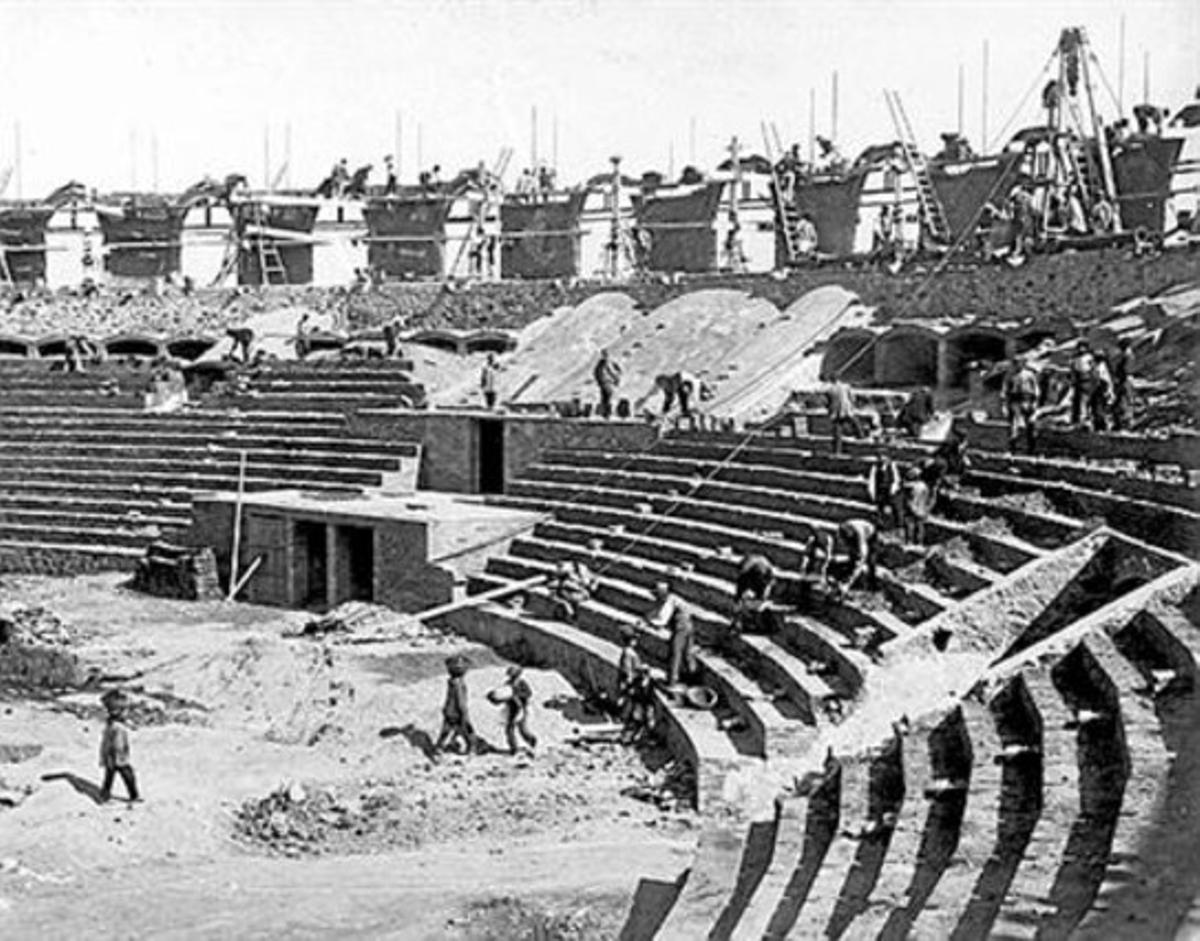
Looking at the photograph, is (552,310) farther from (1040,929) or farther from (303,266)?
(1040,929)

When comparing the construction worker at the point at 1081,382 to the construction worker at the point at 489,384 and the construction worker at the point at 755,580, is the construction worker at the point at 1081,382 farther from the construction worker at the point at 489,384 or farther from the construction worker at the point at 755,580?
the construction worker at the point at 489,384

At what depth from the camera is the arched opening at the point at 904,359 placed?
27.0 m

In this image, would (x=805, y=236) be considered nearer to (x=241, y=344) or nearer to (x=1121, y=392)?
(x=241, y=344)

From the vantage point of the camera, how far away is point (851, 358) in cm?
2766

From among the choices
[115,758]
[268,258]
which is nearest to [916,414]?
[115,758]

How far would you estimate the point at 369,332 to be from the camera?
118ft

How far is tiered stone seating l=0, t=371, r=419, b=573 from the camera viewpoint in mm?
27312

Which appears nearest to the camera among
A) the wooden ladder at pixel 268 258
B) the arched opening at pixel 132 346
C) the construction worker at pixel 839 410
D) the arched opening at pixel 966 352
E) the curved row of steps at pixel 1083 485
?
the curved row of steps at pixel 1083 485

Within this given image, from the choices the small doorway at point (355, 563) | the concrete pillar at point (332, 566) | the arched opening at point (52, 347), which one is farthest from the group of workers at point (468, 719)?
the arched opening at point (52, 347)

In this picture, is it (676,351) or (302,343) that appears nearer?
(676,351)

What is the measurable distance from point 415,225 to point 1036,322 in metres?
21.0

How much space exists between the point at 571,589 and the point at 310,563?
6.09 m

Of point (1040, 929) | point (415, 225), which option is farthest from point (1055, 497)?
point (415, 225)

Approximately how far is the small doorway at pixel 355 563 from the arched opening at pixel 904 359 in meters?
8.58
